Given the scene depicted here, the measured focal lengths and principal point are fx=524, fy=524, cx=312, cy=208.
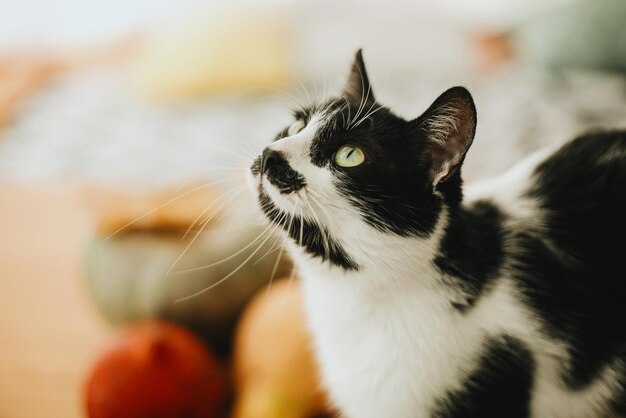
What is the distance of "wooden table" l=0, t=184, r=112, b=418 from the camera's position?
0.98 m

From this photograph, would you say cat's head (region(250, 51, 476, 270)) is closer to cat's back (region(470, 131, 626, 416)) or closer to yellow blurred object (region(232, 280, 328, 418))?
cat's back (region(470, 131, 626, 416))

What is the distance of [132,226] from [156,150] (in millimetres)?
809

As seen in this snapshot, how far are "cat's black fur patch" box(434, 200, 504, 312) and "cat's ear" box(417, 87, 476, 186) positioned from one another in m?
0.07

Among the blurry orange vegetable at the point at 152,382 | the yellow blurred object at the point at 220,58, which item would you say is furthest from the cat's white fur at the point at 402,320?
the yellow blurred object at the point at 220,58

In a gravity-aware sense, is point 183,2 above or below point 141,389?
Result: above

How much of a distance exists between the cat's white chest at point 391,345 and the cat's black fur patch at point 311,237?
31mm

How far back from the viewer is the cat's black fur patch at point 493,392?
0.60 m

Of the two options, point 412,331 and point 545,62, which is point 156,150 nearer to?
point 545,62

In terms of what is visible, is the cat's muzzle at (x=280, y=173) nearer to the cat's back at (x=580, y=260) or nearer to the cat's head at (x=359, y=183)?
the cat's head at (x=359, y=183)

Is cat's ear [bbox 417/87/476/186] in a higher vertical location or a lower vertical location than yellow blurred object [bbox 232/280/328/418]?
higher

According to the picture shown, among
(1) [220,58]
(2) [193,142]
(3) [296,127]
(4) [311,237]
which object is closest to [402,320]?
(4) [311,237]

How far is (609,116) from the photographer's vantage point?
1.03 meters

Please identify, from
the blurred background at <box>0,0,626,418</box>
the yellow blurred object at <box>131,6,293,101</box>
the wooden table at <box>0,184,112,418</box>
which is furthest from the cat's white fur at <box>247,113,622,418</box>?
the yellow blurred object at <box>131,6,293,101</box>

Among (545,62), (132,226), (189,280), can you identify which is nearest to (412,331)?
(189,280)
